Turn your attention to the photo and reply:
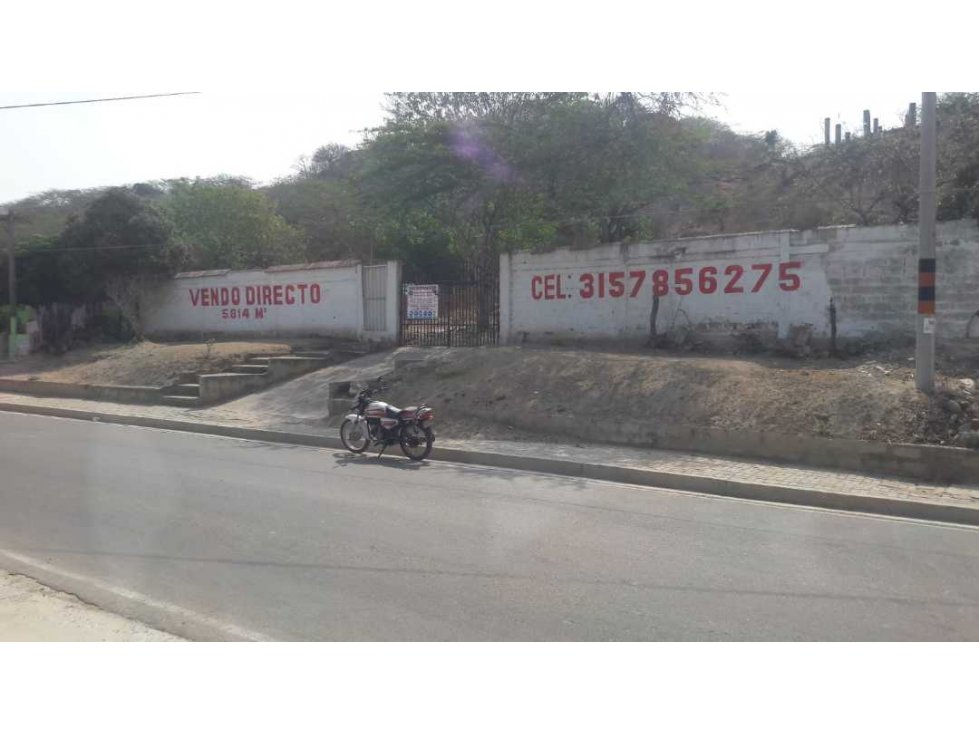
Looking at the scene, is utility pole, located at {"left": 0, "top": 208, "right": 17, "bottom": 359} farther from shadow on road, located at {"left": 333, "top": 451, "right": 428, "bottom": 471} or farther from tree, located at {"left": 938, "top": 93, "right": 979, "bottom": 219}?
tree, located at {"left": 938, "top": 93, "right": 979, "bottom": 219}

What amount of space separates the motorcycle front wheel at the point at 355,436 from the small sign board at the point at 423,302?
24.0ft

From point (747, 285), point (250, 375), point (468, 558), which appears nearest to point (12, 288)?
point (250, 375)

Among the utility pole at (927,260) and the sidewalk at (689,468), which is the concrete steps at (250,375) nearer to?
the sidewalk at (689,468)

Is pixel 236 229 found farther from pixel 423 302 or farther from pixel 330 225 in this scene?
pixel 423 302

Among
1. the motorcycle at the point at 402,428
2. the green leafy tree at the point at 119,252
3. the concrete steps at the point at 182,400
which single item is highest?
the green leafy tree at the point at 119,252

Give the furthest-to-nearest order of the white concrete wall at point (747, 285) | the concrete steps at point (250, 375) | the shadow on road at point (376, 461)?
1. the concrete steps at point (250, 375)
2. the white concrete wall at point (747, 285)
3. the shadow on road at point (376, 461)

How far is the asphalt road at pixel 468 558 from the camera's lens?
4965 mm

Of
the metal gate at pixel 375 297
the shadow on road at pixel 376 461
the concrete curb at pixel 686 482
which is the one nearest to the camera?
the concrete curb at pixel 686 482

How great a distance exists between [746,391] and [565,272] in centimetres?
635

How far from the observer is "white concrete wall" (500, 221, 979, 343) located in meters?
12.9

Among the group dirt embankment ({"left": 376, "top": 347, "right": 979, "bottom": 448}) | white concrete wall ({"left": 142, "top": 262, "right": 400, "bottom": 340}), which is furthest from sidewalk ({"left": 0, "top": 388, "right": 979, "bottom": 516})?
white concrete wall ({"left": 142, "top": 262, "right": 400, "bottom": 340})

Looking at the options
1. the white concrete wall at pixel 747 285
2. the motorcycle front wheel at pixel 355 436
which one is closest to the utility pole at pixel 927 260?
the white concrete wall at pixel 747 285

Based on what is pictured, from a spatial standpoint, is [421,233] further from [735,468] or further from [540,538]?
[540,538]

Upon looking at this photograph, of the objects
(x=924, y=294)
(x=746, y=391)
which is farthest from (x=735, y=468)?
(x=924, y=294)
